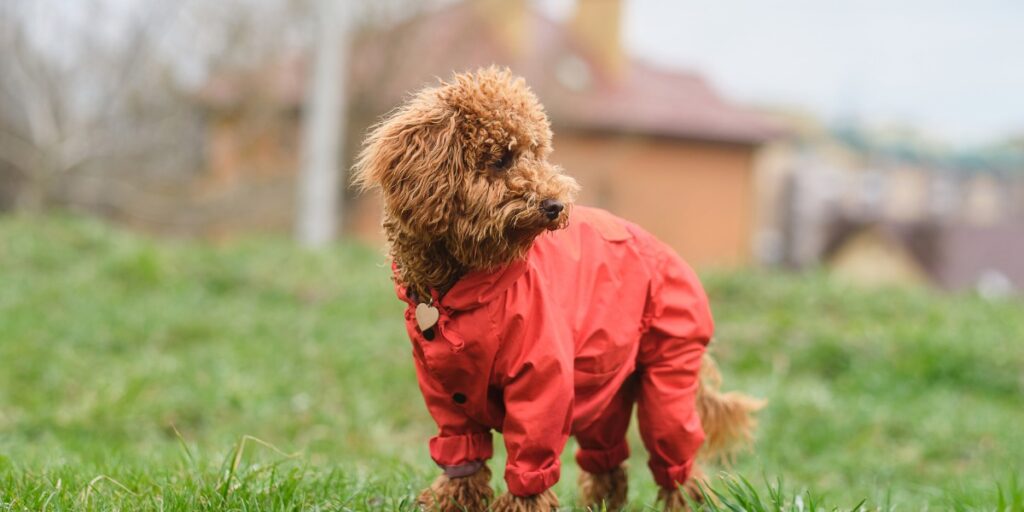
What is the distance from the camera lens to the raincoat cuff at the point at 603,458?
3766 mm

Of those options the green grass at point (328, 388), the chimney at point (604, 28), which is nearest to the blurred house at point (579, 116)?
the chimney at point (604, 28)

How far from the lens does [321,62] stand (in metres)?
14.9

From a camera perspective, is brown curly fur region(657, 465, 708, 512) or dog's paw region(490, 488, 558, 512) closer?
dog's paw region(490, 488, 558, 512)

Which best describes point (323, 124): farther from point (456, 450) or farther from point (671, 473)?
point (456, 450)

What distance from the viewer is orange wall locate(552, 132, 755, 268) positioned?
21.5 m

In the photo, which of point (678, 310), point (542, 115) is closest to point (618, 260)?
point (678, 310)

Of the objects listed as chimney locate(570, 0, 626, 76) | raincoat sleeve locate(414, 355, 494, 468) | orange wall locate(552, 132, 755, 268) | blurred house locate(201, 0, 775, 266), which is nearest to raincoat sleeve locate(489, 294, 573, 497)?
raincoat sleeve locate(414, 355, 494, 468)

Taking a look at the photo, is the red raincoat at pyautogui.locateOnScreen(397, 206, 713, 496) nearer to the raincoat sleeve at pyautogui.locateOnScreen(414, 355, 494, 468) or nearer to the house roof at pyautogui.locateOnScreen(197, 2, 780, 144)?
the raincoat sleeve at pyautogui.locateOnScreen(414, 355, 494, 468)

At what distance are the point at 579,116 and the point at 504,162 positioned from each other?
1742 cm

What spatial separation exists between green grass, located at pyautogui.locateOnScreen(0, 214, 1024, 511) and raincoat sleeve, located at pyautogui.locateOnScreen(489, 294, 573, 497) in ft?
1.56

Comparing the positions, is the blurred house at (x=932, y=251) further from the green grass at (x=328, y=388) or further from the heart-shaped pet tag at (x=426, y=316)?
the heart-shaped pet tag at (x=426, y=316)

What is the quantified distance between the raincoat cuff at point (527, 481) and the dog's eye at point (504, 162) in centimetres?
89

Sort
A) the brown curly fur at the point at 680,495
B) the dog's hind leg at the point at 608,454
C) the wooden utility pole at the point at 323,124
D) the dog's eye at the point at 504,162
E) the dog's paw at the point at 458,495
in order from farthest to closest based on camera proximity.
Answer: the wooden utility pole at the point at 323,124
the dog's hind leg at the point at 608,454
the brown curly fur at the point at 680,495
the dog's paw at the point at 458,495
the dog's eye at the point at 504,162

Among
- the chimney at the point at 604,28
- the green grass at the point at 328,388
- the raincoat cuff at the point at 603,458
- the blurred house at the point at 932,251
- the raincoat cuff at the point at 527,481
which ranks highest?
the chimney at the point at 604,28
